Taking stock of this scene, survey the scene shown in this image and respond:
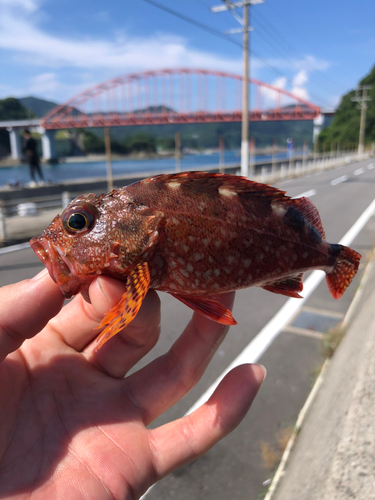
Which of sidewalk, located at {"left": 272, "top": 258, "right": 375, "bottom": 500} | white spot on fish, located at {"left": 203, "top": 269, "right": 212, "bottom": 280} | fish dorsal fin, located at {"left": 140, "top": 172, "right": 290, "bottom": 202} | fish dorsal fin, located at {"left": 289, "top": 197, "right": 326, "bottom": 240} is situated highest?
fish dorsal fin, located at {"left": 140, "top": 172, "right": 290, "bottom": 202}

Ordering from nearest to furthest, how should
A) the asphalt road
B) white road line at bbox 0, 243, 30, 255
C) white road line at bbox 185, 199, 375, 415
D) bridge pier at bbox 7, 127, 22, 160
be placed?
the asphalt road < white road line at bbox 185, 199, 375, 415 < white road line at bbox 0, 243, 30, 255 < bridge pier at bbox 7, 127, 22, 160

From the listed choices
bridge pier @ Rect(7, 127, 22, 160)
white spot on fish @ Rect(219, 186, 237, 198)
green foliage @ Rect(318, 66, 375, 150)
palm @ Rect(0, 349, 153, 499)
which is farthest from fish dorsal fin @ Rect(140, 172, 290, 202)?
green foliage @ Rect(318, 66, 375, 150)

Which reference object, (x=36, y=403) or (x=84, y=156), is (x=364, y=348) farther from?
(x=84, y=156)

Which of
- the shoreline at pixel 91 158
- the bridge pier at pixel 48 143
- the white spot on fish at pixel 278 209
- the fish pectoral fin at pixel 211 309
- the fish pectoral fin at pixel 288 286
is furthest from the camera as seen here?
the shoreline at pixel 91 158

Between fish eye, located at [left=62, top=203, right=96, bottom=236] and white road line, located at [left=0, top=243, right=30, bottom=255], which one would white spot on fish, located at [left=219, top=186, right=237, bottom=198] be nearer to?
fish eye, located at [left=62, top=203, right=96, bottom=236]

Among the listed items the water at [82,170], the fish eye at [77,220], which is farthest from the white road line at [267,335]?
the water at [82,170]

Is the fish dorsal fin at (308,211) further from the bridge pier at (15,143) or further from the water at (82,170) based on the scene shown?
the bridge pier at (15,143)
